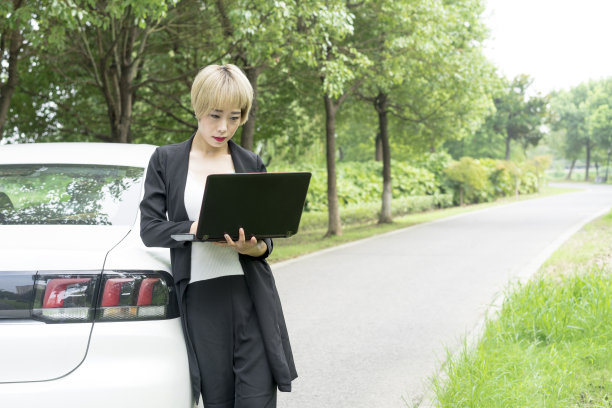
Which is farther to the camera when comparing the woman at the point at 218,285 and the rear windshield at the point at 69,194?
the rear windshield at the point at 69,194

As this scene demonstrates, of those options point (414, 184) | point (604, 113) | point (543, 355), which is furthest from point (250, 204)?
point (604, 113)

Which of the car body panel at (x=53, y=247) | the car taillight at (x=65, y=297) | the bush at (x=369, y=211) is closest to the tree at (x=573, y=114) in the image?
the bush at (x=369, y=211)

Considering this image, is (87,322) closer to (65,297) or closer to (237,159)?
(65,297)

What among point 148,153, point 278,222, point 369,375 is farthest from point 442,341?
point 278,222

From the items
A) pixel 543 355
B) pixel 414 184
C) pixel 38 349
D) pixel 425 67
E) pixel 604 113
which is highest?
pixel 425 67

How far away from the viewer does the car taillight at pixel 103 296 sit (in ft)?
7.86

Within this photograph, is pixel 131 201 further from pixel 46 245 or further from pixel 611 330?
pixel 611 330

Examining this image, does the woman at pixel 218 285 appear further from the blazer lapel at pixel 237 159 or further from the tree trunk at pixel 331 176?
the tree trunk at pixel 331 176

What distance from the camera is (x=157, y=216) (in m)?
2.62

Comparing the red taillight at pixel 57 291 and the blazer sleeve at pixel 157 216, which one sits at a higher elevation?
the blazer sleeve at pixel 157 216

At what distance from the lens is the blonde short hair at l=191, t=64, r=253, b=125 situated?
260 centimetres

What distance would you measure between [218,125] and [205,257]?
1.67 feet

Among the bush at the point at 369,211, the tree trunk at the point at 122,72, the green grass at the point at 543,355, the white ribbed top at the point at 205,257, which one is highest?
the tree trunk at the point at 122,72

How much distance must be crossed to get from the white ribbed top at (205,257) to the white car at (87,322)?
0.12m
